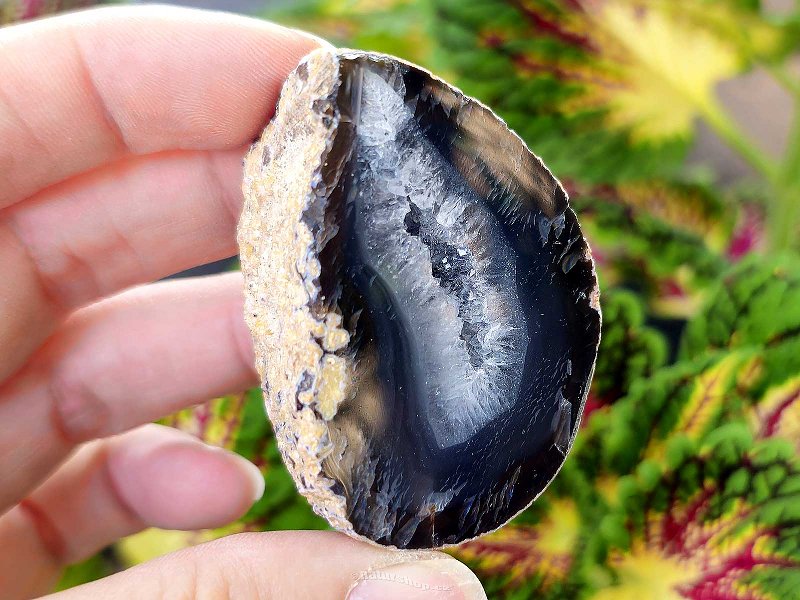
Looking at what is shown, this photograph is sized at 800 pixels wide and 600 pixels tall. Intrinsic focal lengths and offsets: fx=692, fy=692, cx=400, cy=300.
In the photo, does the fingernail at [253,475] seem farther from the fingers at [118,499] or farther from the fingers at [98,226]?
the fingers at [98,226]

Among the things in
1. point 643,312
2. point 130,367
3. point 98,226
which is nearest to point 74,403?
point 130,367

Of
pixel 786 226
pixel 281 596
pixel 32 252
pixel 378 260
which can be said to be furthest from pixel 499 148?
pixel 786 226

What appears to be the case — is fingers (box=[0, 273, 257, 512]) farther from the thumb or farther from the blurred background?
the thumb

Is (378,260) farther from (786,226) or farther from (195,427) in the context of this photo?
(786,226)

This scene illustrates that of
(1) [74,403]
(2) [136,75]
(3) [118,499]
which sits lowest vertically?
(3) [118,499]

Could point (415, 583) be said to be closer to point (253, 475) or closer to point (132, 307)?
point (253, 475)
